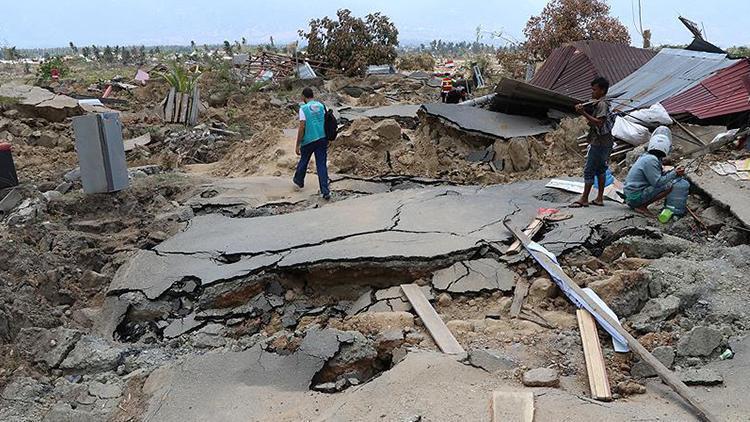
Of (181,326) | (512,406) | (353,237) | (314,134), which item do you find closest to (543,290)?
(512,406)

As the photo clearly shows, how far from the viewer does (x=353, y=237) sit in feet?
18.9

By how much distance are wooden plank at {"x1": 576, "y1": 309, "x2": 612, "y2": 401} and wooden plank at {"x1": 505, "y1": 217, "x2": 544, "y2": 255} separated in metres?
1.01

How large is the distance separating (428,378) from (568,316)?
1391 mm

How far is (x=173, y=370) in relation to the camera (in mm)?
4160

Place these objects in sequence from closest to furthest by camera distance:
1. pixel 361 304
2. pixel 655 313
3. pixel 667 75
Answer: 1. pixel 655 313
2. pixel 361 304
3. pixel 667 75

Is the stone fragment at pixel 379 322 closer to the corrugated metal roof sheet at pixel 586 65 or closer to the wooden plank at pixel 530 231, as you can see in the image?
the wooden plank at pixel 530 231

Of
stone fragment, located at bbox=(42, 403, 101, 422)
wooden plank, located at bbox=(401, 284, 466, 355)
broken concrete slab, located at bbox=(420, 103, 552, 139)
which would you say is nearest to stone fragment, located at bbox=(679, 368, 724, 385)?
wooden plank, located at bbox=(401, 284, 466, 355)

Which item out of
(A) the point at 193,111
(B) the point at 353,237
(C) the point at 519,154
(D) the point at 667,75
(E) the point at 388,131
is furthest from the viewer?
(A) the point at 193,111

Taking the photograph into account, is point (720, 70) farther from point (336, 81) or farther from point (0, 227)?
point (336, 81)

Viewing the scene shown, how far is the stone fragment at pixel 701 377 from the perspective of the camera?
3516 millimetres

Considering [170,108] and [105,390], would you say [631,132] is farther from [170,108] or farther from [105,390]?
[170,108]

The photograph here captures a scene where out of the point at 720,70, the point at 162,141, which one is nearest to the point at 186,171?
the point at 162,141

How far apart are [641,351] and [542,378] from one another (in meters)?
0.71

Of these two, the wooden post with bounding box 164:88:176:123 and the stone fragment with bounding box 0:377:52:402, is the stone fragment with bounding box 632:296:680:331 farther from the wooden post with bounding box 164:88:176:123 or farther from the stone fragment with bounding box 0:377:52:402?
the wooden post with bounding box 164:88:176:123
